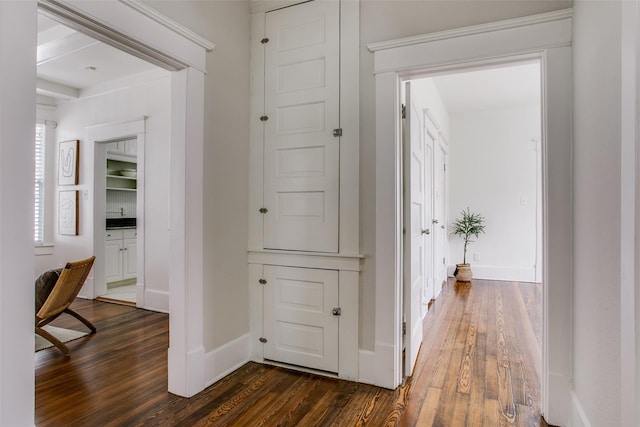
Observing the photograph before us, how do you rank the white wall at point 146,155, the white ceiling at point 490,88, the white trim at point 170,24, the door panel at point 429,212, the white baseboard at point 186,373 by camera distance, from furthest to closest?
the white ceiling at point 490,88, the white wall at point 146,155, the door panel at point 429,212, the white baseboard at point 186,373, the white trim at point 170,24

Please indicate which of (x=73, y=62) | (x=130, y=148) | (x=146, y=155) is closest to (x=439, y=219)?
(x=146, y=155)

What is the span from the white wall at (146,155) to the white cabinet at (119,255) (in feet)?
1.56

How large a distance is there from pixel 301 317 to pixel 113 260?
4042 millimetres

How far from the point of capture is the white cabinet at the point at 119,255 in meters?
5.17

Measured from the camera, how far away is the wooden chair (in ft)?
9.20

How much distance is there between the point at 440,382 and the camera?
230cm

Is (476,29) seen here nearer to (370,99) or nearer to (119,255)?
(370,99)

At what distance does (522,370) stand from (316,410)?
60.1 inches

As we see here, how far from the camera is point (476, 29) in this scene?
2.02m

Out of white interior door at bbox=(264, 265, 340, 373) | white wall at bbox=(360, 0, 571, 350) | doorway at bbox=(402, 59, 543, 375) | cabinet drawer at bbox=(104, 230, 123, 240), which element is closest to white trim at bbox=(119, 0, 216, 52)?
white wall at bbox=(360, 0, 571, 350)

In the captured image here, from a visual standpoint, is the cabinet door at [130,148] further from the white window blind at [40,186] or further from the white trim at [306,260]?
the white trim at [306,260]

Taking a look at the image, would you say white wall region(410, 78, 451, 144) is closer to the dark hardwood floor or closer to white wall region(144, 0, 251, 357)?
white wall region(144, 0, 251, 357)

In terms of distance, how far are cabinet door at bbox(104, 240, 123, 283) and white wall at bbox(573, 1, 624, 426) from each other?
5463 millimetres

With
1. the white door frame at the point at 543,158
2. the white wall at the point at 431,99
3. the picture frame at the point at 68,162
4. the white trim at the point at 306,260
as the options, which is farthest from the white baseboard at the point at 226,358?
the picture frame at the point at 68,162
